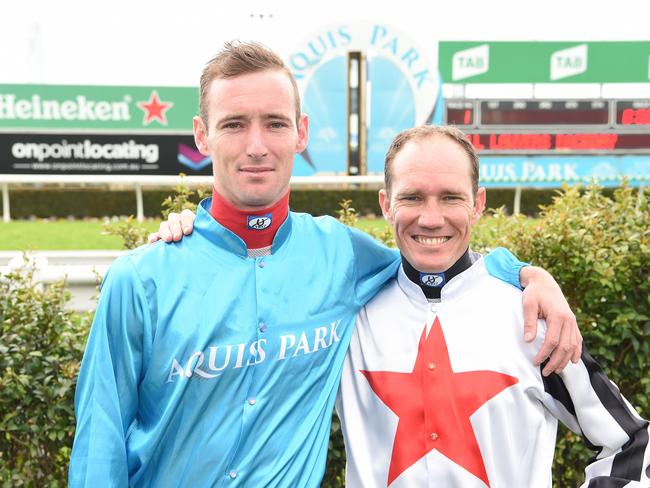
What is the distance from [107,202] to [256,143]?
49.6ft

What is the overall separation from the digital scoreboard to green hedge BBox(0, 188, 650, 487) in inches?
564

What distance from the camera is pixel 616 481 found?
1.64m

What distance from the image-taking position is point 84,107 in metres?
16.8

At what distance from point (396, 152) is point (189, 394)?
0.87 metres

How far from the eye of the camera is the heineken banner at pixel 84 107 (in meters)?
16.7

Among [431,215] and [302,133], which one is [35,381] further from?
[431,215]

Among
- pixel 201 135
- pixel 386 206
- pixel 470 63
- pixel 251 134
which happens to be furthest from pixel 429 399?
pixel 470 63

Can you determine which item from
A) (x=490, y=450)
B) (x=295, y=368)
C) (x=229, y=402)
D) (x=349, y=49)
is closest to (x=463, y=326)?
(x=490, y=450)

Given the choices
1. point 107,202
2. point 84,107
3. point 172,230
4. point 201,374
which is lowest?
point 107,202

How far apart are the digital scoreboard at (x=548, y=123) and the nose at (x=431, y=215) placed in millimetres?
15246

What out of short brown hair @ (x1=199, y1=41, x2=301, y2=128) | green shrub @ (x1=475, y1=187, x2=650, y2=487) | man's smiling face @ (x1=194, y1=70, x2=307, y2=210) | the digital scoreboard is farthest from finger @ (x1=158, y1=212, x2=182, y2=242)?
the digital scoreboard

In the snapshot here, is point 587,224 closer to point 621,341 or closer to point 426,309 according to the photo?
point 621,341

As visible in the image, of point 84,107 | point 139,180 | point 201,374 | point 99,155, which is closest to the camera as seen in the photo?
point 201,374

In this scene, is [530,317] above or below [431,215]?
below
